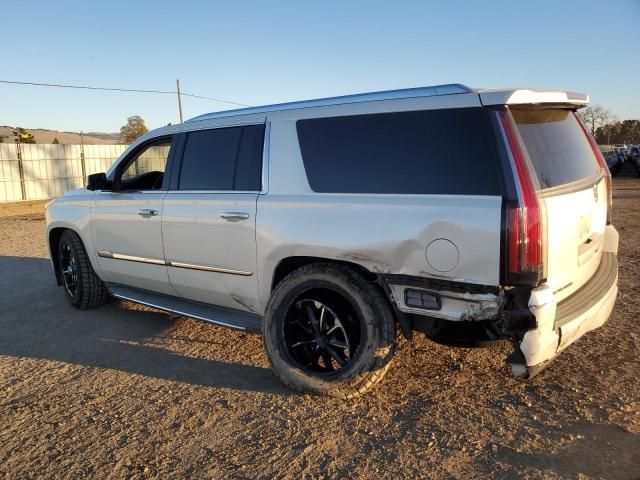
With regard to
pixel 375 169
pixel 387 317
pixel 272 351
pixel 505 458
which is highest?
pixel 375 169

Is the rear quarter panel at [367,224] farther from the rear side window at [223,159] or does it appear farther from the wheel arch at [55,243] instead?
the wheel arch at [55,243]

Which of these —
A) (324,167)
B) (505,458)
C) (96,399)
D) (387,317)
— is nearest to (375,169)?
(324,167)

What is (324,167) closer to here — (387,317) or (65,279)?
(387,317)

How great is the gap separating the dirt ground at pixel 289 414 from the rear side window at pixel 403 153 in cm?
136

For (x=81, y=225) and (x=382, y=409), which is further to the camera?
(x=81, y=225)

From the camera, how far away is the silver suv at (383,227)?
2.74 metres

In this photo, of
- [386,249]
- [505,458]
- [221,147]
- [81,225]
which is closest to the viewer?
[505,458]

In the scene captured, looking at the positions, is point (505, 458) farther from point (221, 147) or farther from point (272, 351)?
point (221, 147)

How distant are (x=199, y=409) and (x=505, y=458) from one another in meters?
1.82

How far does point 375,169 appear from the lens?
3.23m

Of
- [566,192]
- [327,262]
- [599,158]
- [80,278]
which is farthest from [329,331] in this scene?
[80,278]

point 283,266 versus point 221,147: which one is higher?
point 221,147

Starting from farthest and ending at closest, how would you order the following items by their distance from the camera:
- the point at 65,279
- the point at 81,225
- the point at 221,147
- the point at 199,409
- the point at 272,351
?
1. the point at 65,279
2. the point at 81,225
3. the point at 221,147
4. the point at 272,351
5. the point at 199,409

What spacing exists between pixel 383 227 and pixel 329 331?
82 cm
